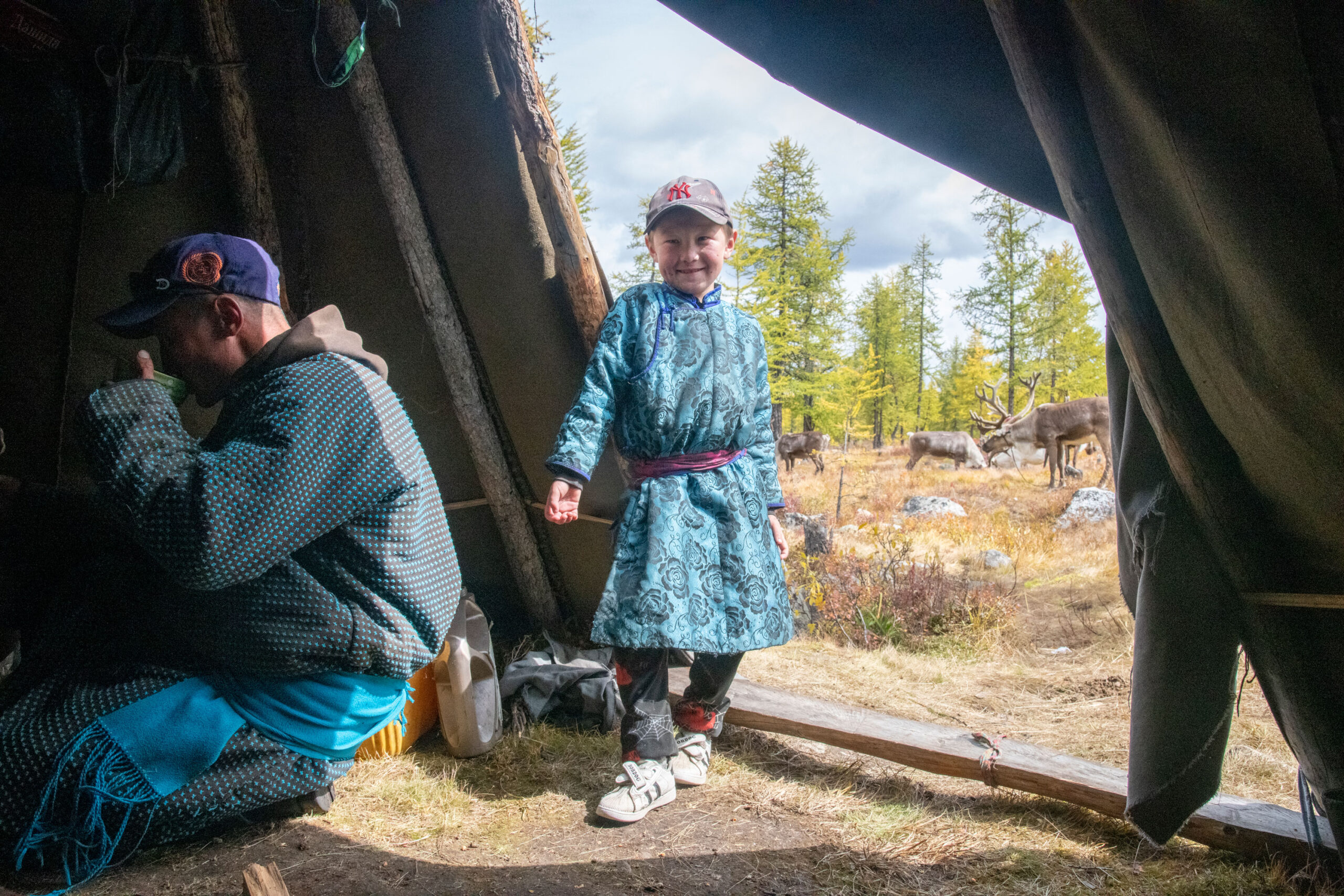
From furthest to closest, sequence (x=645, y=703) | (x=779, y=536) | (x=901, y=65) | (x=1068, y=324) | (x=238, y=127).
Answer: (x=1068, y=324) < (x=238, y=127) < (x=779, y=536) < (x=645, y=703) < (x=901, y=65)

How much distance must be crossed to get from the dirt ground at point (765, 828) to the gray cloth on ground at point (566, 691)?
0.31 feet

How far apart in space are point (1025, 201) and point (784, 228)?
23048 mm

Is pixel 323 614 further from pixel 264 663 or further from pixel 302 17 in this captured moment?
pixel 302 17

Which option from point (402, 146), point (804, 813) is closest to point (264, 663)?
point (804, 813)

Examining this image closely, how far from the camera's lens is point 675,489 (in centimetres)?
262

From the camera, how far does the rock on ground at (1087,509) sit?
919 centimetres

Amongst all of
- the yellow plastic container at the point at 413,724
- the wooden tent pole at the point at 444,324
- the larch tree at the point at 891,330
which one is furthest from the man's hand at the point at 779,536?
the larch tree at the point at 891,330

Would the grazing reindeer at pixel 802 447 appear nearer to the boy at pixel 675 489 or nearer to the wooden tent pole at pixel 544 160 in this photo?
the wooden tent pole at pixel 544 160

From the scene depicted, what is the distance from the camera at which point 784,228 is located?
2366 centimetres

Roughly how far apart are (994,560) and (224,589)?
6.94m

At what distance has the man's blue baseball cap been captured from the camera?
206 centimetres

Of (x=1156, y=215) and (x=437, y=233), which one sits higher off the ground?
(x=437, y=233)

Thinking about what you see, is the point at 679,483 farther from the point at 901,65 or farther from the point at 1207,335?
the point at 1207,335

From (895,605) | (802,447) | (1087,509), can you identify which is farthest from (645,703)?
(802,447)
